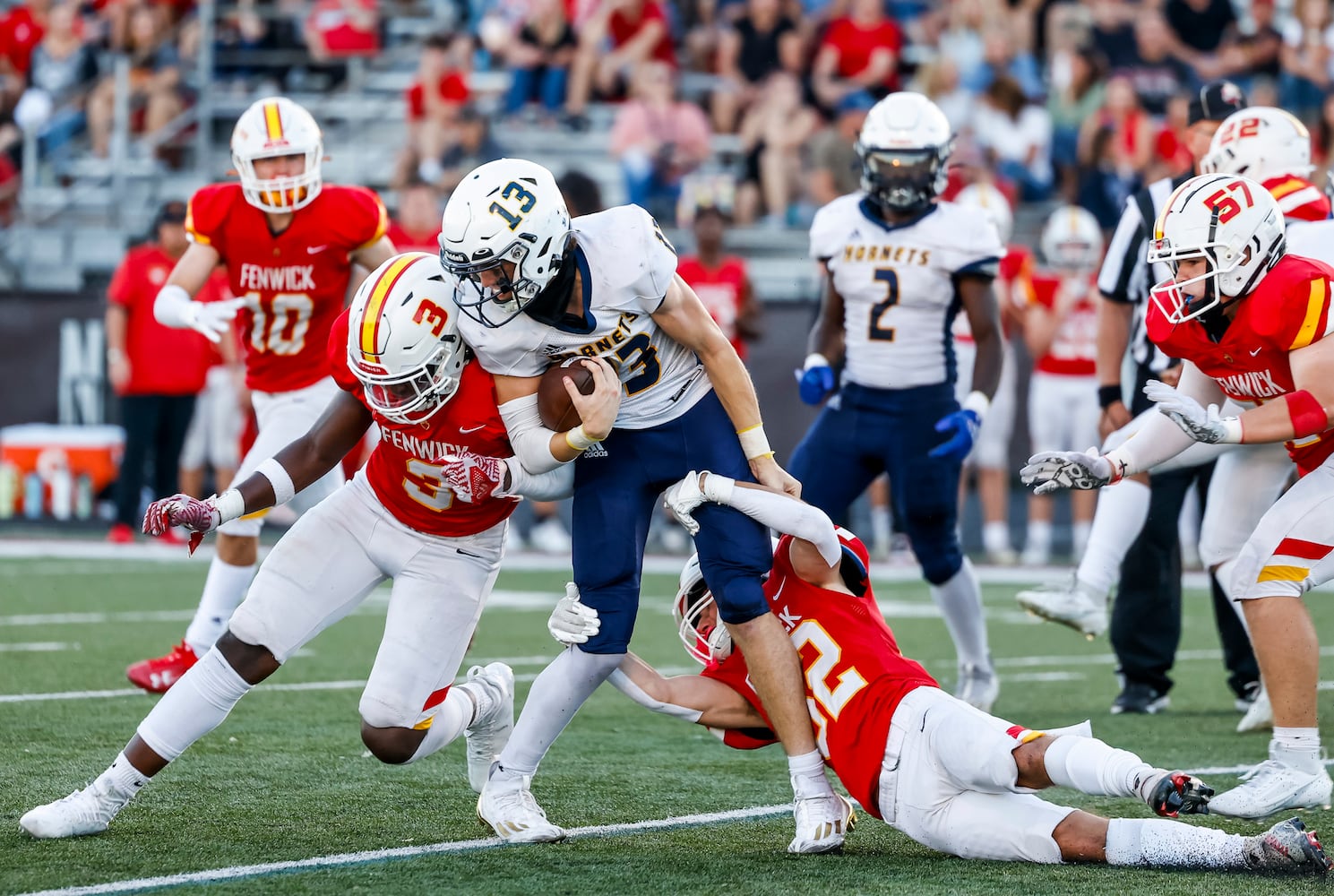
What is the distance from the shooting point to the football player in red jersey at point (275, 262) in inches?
248

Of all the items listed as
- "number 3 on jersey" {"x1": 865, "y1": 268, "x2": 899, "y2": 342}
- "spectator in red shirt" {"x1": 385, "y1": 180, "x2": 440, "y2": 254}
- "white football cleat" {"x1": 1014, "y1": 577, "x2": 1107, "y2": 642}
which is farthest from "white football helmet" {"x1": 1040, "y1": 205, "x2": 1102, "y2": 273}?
"white football cleat" {"x1": 1014, "y1": 577, "x2": 1107, "y2": 642}

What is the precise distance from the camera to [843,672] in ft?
13.7

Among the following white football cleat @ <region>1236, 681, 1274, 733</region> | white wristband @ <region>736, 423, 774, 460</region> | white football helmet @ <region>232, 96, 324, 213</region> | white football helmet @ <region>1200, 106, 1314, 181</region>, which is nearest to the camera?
white wristband @ <region>736, 423, 774, 460</region>

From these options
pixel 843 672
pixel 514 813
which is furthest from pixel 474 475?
pixel 843 672

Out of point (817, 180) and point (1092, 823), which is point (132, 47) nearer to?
point (817, 180)

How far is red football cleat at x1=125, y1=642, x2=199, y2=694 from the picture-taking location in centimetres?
619

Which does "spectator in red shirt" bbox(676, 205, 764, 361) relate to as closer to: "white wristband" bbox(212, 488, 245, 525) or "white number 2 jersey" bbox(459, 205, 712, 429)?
"white number 2 jersey" bbox(459, 205, 712, 429)

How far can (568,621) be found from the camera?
431 centimetres

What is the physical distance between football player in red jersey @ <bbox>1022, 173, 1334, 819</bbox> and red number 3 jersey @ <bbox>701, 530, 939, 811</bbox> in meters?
0.55

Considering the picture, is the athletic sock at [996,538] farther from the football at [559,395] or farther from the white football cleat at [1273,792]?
the football at [559,395]

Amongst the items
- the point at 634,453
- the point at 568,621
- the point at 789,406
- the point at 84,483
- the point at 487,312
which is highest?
the point at 487,312

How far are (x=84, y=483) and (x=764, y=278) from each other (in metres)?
5.06

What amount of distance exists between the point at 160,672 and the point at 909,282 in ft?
9.47

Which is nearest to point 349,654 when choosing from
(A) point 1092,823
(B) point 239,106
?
(A) point 1092,823
